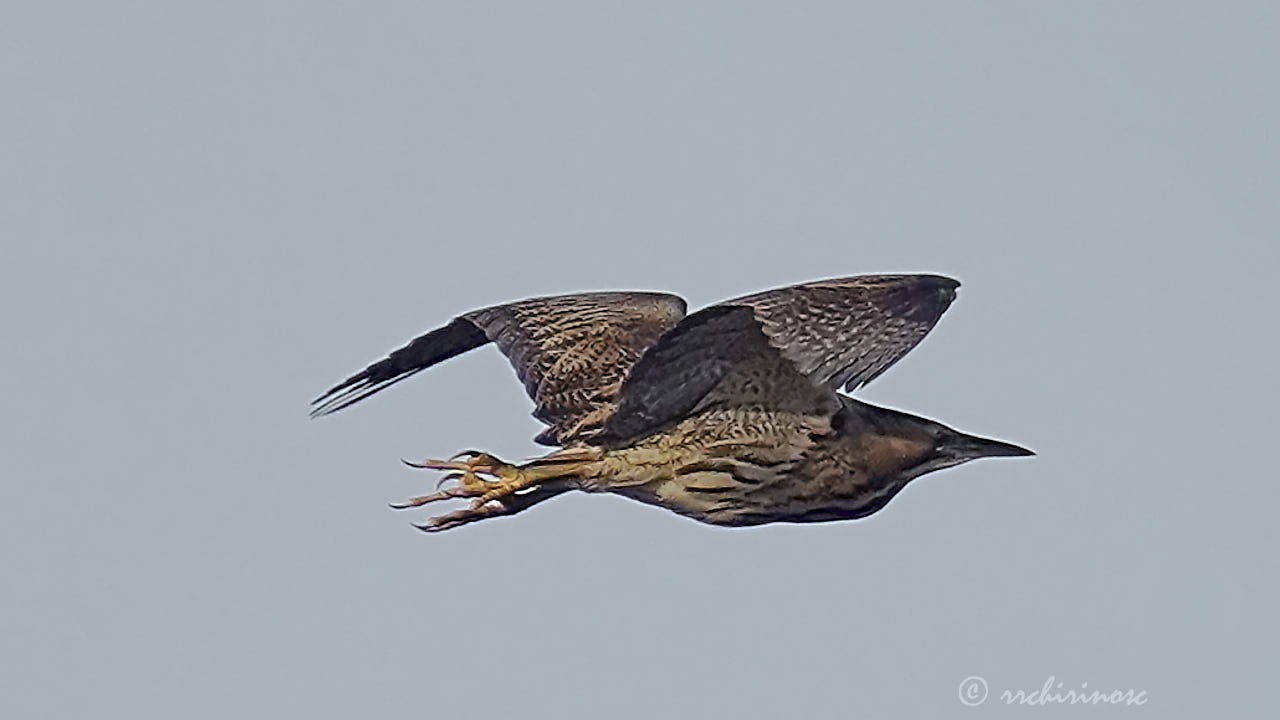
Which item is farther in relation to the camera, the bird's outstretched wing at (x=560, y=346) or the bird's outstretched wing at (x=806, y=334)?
the bird's outstretched wing at (x=560, y=346)

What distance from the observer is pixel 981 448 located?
39.0 ft

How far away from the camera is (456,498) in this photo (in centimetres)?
1168

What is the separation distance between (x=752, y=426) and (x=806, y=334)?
41.6 inches

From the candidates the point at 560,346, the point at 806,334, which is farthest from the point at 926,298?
the point at 560,346

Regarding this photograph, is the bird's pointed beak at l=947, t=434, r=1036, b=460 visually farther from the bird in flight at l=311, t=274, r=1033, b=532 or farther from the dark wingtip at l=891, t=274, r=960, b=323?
the dark wingtip at l=891, t=274, r=960, b=323

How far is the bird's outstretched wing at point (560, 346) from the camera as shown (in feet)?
40.1

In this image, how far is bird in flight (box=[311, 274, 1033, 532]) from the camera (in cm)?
1054

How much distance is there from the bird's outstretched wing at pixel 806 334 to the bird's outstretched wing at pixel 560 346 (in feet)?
2.55

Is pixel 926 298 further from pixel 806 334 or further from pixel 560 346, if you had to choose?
pixel 560 346

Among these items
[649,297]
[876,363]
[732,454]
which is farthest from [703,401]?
[649,297]

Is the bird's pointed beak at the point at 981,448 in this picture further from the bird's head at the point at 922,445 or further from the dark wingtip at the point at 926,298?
the dark wingtip at the point at 926,298

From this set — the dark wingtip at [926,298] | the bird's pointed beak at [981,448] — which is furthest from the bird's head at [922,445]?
the dark wingtip at [926,298]

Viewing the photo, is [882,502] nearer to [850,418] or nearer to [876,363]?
[850,418]

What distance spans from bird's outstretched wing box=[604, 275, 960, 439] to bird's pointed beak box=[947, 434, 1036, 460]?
3.32 ft
